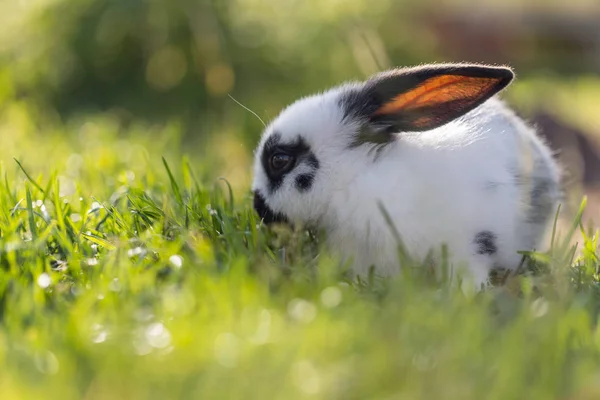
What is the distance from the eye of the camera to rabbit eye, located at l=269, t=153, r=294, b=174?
9.95 feet

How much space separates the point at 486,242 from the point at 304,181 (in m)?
0.67

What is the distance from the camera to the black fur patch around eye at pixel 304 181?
2.98 m

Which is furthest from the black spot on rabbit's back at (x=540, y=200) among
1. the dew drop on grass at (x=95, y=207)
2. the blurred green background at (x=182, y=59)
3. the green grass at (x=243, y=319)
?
the blurred green background at (x=182, y=59)

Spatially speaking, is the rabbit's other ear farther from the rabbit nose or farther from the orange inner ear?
the rabbit nose

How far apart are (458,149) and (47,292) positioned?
152cm

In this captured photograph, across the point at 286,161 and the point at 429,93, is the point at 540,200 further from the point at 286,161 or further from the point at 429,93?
the point at 286,161

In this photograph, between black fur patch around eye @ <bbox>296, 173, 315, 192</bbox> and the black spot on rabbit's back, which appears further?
the black spot on rabbit's back

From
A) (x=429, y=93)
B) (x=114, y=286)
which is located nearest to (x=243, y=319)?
(x=114, y=286)

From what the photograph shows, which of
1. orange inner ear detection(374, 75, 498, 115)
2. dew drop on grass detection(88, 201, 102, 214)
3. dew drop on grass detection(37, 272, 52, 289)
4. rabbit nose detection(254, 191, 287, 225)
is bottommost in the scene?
rabbit nose detection(254, 191, 287, 225)

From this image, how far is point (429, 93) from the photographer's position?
9.63 feet

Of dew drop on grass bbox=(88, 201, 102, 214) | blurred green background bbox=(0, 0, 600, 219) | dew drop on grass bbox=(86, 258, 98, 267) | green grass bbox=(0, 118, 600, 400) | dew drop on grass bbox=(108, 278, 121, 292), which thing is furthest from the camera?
blurred green background bbox=(0, 0, 600, 219)

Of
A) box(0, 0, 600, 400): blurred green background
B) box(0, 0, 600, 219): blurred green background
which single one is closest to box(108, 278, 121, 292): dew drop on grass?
box(0, 0, 600, 400): blurred green background

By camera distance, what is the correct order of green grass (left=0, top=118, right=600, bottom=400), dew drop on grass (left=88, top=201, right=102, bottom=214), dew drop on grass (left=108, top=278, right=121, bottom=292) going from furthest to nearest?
1. dew drop on grass (left=88, top=201, right=102, bottom=214)
2. dew drop on grass (left=108, top=278, right=121, bottom=292)
3. green grass (left=0, top=118, right=600, bottom=400)

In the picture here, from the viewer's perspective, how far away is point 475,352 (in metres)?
1.86
